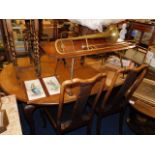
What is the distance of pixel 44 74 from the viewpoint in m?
1.65

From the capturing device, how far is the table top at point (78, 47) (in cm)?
134

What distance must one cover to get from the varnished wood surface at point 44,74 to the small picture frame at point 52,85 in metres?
0.05

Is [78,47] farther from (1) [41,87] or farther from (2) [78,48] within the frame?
(1) [41,87]

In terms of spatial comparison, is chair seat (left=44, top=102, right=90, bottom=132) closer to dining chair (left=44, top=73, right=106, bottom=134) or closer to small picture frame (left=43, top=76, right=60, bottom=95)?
dining chair (left=44, top=73, right=106, bottom=134)

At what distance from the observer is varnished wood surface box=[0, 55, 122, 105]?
131 cm

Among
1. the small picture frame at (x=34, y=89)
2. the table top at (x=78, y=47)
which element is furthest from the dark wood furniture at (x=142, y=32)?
the small picture frame at (x=34, y=89)

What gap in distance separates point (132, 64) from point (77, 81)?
1102 mm

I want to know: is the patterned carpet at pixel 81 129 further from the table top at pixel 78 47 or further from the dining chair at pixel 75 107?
the table top at pixel 78 47

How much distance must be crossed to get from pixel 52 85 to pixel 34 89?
0.17 m

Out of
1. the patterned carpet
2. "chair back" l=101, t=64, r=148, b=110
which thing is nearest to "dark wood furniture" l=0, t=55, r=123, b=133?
"chair back" l=101, t=64, r=148, b=110

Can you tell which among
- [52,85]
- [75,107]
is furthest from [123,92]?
[52,85]

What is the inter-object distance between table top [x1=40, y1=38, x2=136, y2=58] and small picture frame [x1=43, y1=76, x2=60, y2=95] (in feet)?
0.87
